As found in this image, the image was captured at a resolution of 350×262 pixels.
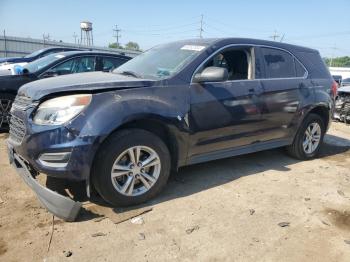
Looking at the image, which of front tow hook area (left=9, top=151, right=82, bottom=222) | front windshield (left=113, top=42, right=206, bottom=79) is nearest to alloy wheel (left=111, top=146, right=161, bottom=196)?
front tow hook area (left=9, top=151, right=82, bottom=222)

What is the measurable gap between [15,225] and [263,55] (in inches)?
145

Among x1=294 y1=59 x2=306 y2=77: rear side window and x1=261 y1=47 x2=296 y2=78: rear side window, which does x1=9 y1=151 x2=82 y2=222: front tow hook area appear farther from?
x1=294 y1=59 x2=306 y2=77: rear side window

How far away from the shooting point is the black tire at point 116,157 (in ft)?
11.5

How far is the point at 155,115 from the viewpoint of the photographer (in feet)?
12.3

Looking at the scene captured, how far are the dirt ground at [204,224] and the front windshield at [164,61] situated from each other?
4.53 ft

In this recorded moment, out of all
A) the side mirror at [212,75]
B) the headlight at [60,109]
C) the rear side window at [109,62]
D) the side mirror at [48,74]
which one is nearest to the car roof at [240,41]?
the side mirror at [212,75]

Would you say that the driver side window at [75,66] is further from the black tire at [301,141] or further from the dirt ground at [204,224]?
the black tire at [301,141]

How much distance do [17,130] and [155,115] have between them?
55.2 inches

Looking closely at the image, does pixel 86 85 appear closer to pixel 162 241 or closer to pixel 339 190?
pixel 162 241

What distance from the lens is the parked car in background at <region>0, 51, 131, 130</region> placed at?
6574 mm

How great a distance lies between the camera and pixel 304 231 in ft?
11.7

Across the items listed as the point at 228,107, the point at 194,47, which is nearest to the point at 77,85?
the point at 194,47

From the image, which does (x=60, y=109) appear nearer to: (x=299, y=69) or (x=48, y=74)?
(x=299, y=69)

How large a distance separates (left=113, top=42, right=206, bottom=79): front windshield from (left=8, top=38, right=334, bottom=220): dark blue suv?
0.02 m
